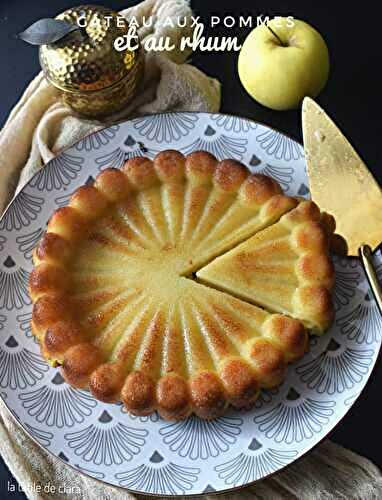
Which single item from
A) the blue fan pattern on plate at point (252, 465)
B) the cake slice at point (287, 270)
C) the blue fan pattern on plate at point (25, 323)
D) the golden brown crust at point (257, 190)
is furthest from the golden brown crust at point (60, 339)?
the golden brown crust at point (257, 190)

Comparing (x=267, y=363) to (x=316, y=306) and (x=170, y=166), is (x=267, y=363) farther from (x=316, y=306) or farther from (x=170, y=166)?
(x=170, y=166)

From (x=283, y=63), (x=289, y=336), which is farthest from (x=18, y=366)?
(x=283, y=63)

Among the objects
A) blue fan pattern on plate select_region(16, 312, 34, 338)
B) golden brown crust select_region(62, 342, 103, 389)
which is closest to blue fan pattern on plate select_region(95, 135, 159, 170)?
blue fan pattern on plate select_region(16, 312, 34, 338)

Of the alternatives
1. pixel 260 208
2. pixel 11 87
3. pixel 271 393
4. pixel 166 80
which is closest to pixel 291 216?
pixel 260 208

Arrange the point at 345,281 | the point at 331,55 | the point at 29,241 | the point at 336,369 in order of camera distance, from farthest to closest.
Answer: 1. the point at 331,55
2. the point at 29,241
3. the point at 345,281
4. the point at 336,369

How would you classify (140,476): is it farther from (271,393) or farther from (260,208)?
(260,208)

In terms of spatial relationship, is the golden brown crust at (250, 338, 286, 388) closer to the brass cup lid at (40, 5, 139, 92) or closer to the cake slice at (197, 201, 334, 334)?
the cake slice at (197, 201, 334, 334)

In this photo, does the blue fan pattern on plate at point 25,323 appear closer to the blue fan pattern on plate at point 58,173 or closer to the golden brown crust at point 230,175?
the blue fan pattern on plate at point 58,173
